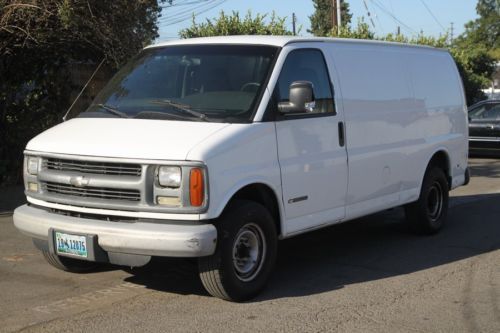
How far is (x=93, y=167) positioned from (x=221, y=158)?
1038 millimetres

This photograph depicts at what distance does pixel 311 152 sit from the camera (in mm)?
6195

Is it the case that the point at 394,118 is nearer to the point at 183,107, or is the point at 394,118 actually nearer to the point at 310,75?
the point at 310,75

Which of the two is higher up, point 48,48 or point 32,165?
point 48,48

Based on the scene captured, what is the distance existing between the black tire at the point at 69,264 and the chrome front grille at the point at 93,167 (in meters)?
1.07

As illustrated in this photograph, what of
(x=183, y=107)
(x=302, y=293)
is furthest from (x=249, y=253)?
(x=183, y=107)

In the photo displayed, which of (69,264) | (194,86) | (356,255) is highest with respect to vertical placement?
(194,86)

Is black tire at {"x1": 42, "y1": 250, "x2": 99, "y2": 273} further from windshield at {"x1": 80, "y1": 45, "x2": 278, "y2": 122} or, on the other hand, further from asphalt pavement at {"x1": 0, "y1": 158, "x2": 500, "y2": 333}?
windshield at {"x1": 80, "y1": 45, "x2": 278, "y2": 122}

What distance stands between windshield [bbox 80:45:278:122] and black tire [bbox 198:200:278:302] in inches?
31.7

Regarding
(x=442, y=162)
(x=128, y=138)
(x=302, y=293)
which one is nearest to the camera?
(x=128, y=138)

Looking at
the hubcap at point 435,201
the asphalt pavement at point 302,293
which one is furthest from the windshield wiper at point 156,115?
the hubcap at point 435,201

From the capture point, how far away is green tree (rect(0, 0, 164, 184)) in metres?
10.4

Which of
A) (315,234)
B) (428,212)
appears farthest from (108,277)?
(428,212)

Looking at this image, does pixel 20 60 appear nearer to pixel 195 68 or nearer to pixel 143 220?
pixel 195 68

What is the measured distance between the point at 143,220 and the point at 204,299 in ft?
3.08
